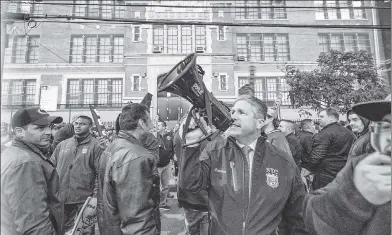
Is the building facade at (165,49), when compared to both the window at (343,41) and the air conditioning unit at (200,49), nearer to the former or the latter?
the window at (343,41)

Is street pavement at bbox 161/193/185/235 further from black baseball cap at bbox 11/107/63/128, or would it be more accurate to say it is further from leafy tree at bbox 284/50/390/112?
leafy tree at bbox 284/50/390/112

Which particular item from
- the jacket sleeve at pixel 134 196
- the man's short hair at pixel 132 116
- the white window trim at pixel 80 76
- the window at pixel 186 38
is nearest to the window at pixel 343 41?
the window at pixel 186 38

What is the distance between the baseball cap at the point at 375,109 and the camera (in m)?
1.05

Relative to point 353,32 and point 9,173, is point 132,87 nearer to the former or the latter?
point 353,32

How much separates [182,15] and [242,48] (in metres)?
6.16

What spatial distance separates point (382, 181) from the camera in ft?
2.90

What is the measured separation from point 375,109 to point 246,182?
1.17 m

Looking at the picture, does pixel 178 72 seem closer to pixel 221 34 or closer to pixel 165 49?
pixel 165 49

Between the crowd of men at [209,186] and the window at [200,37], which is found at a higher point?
the window at [200,37]

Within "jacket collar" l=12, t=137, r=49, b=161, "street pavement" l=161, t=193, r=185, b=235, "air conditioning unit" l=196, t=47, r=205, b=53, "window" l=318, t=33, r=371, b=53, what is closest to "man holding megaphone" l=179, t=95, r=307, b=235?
"jacket collar" l=12, t=137, r=49, b=161

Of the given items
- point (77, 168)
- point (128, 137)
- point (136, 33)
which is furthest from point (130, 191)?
point (136, 33)

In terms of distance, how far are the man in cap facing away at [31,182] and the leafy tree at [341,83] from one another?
10.4 metres

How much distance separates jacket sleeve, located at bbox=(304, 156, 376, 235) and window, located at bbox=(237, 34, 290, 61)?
86.8 feet

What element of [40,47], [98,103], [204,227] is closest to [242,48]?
[98,103]
